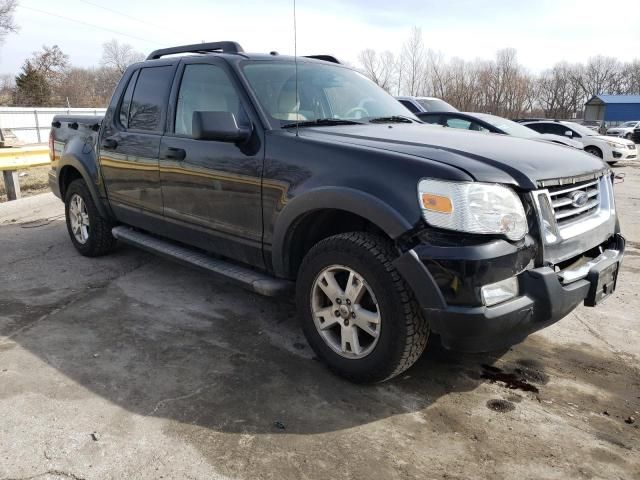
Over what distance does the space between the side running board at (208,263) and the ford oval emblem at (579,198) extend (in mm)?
1707

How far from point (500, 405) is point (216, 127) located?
2256mm

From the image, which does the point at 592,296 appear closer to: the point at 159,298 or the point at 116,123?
the point at 159,298

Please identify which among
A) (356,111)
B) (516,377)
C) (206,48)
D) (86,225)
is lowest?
(516,377)

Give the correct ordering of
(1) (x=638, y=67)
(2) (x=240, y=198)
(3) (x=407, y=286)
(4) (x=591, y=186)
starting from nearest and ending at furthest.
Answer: (3) (x=407, y=286), (4) (x=591, y=186), (2) (x=240, y=198), (1) (x=638, y=67)

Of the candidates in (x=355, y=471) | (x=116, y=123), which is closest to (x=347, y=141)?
(x=355, y=471)

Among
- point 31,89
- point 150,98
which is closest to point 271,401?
point 150,98

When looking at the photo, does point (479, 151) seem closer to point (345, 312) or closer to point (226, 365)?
point (345, 312)

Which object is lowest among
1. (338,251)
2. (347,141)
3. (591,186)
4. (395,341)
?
(395,341)

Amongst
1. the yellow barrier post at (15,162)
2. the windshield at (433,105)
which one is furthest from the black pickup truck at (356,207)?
the windshield at (433,105)

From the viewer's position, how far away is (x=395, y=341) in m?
2.62

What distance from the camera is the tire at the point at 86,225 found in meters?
5.16

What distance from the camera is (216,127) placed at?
3.09m

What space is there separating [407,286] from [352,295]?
1.19ft

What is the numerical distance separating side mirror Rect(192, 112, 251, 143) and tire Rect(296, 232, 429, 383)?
89 cm
